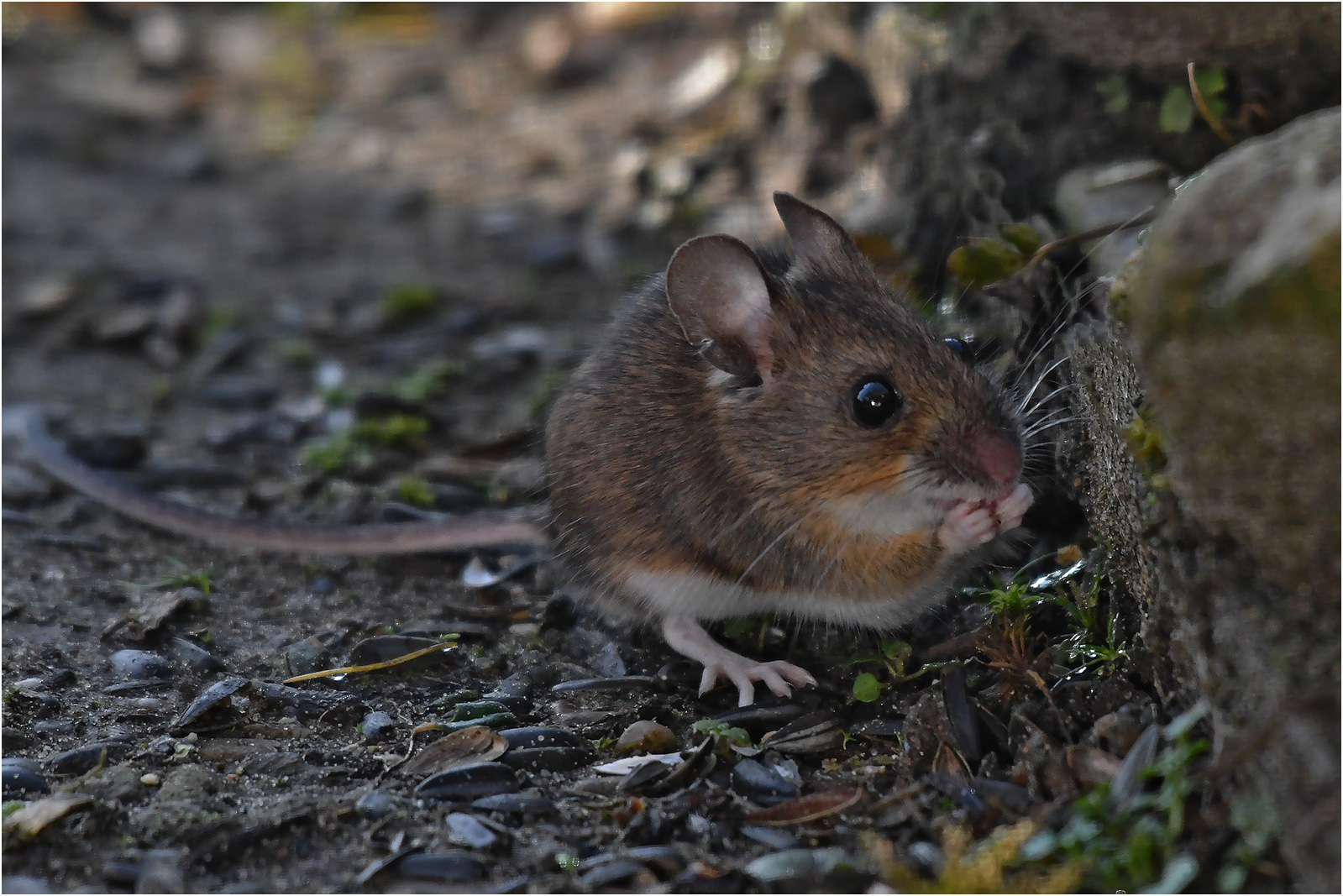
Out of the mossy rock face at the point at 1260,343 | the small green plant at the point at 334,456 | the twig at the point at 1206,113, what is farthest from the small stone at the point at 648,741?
the twig at the point at 1206,113

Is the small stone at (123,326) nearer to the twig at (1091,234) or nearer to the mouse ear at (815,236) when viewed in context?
the mouse ear at (815,236)

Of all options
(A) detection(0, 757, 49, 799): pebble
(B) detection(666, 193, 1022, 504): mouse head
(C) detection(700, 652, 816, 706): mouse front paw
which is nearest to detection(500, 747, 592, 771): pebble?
(C) detection(700, 652, 816, 706): mouse front paw

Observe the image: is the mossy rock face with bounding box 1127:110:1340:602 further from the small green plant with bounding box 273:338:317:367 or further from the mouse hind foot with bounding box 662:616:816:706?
the small green plant with bounding box 273:338:317:367

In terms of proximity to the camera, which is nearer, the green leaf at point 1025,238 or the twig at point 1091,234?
the twig at point 1091,234

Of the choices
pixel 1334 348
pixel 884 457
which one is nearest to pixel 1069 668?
pixel 884 457

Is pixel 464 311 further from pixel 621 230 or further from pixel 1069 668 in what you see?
pixel 1069 668
